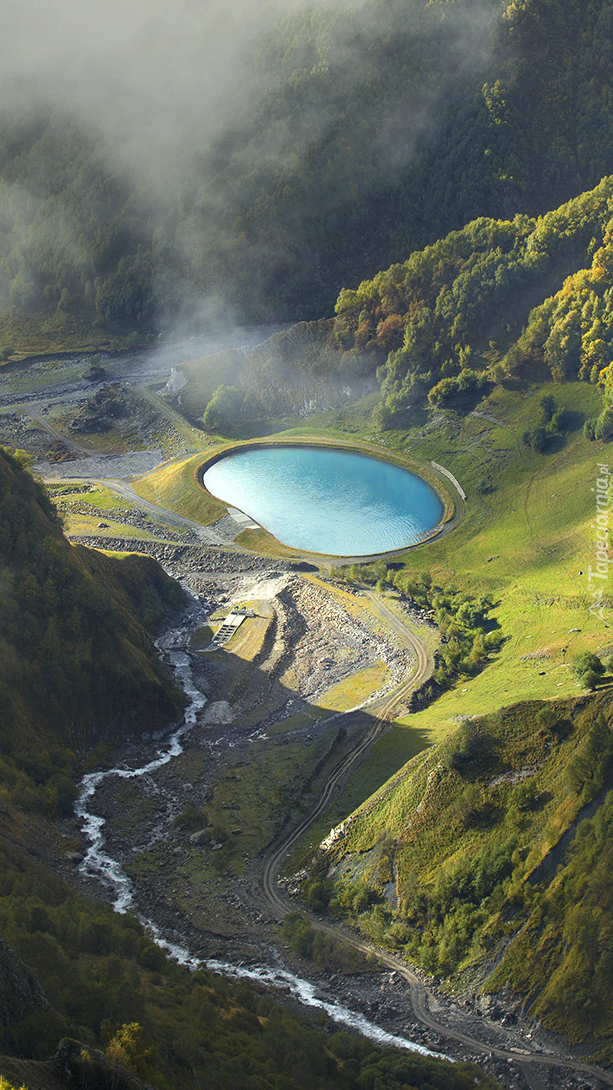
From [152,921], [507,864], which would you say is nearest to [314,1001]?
[152,921]

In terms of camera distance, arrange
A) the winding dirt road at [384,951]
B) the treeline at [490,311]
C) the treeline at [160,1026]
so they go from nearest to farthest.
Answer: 1. the treeline at [160,1026]
2. the winding dirt road at [384,951]
3. the treeline at [490,311]

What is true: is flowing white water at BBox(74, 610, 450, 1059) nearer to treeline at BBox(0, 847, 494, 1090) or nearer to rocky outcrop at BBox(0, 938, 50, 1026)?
treeline at BBox(0, 847, 494, 1090)

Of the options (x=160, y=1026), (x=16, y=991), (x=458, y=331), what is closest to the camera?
(x=16, y=991)

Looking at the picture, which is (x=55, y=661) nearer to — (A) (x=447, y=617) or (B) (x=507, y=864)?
(B) (x=507, y=864)

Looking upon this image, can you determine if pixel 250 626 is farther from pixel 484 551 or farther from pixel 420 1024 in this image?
pixel 420 1024

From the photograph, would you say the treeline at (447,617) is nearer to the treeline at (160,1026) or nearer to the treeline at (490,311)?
the treeline at (160,1026)

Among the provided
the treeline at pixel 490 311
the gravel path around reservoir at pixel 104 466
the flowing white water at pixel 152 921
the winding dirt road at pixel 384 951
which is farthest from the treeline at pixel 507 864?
the gravel path around reservoir at pixel 104 466
